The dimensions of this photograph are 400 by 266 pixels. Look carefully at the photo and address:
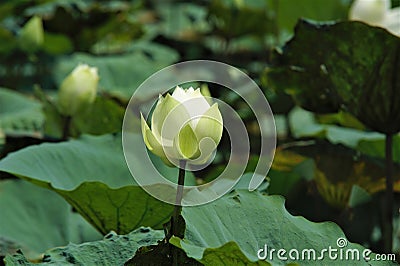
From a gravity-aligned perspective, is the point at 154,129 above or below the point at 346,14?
above

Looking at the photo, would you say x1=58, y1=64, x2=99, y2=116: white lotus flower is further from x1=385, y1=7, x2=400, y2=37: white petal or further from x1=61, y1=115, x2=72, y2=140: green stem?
x1=385, y1=7, x2=400, y2=37: white petal

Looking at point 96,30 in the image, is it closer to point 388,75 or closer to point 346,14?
point 346,14

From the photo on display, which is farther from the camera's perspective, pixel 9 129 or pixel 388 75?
pixel 9 129

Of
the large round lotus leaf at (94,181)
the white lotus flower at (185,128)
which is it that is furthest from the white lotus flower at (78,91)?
the white lotus flower at (185,128)

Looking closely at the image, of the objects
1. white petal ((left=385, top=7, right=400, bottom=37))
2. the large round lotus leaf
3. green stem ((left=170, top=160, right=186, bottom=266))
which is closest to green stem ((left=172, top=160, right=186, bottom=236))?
green stem ((left=170, top=160, right=186, bottom=266))

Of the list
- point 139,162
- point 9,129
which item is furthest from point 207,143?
point 9,129

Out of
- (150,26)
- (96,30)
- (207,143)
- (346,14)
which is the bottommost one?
(150,26)

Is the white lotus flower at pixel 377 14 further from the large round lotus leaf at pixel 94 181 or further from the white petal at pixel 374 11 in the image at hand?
the large round lotus leaf at pixel 94 181
